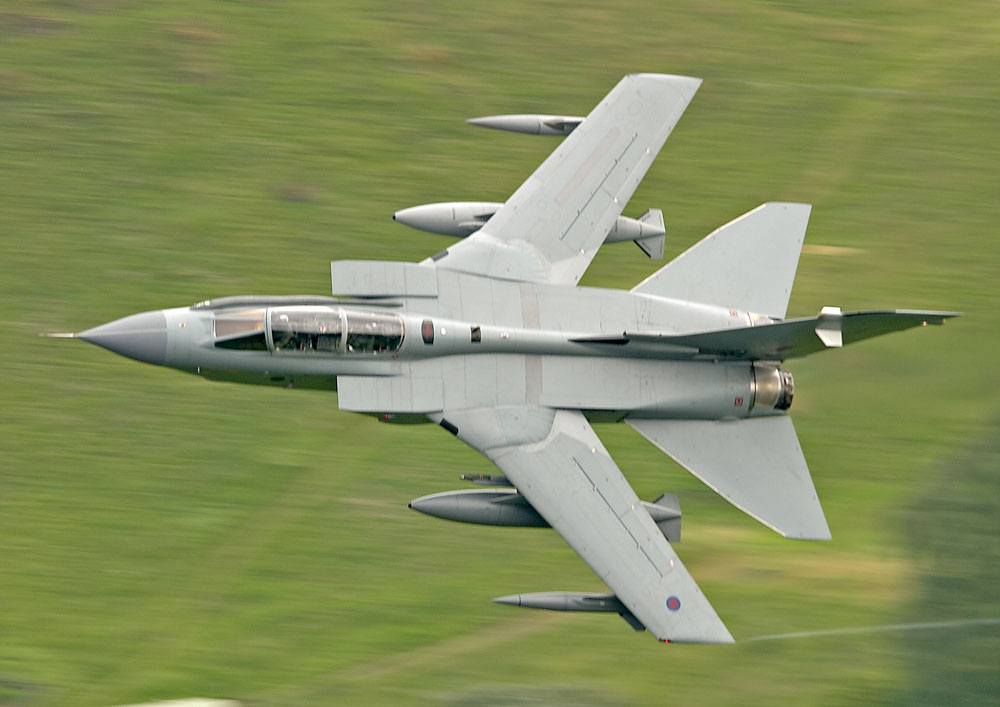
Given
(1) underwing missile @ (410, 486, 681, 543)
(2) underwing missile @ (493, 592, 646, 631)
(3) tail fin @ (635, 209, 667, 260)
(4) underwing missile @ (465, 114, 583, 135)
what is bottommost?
(2) underwing missile @ (493, 592, 646, 631)

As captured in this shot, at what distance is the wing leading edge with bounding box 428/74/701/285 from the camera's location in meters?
24.5

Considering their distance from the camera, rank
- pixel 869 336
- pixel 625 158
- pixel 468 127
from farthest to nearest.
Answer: pixel 468 127 < pixel 625 158 < pixel 869 336

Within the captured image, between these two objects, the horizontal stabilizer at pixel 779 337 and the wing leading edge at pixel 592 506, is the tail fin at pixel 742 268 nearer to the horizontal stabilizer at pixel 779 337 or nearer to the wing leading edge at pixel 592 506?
the horizontal stabilizer at pixel 779 337

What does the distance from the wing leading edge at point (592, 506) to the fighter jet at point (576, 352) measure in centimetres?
3

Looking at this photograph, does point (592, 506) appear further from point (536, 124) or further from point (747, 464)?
point (536, 124)

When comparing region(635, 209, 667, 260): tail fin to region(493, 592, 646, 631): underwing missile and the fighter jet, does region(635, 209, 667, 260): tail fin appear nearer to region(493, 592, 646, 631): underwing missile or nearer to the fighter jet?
the fighter jet

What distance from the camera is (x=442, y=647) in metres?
25.8

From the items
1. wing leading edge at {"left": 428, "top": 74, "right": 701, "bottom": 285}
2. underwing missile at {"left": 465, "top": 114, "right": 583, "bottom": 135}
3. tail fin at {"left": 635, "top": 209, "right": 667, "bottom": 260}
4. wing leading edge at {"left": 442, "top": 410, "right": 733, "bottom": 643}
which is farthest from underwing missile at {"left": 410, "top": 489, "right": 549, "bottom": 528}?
underwing missile at {"left": 465, "top": 114, "right": 583, "bottom": 135}

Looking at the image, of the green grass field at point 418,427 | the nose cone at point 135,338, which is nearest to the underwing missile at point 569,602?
the green grass field at point 418,427

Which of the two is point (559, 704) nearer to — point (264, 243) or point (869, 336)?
point (869, 336)

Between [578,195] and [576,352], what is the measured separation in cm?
294

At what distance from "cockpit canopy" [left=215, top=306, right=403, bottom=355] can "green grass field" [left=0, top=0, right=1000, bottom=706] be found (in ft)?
17.0

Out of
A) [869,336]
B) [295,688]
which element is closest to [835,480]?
[869,336]

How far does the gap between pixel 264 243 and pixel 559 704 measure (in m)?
11.3
